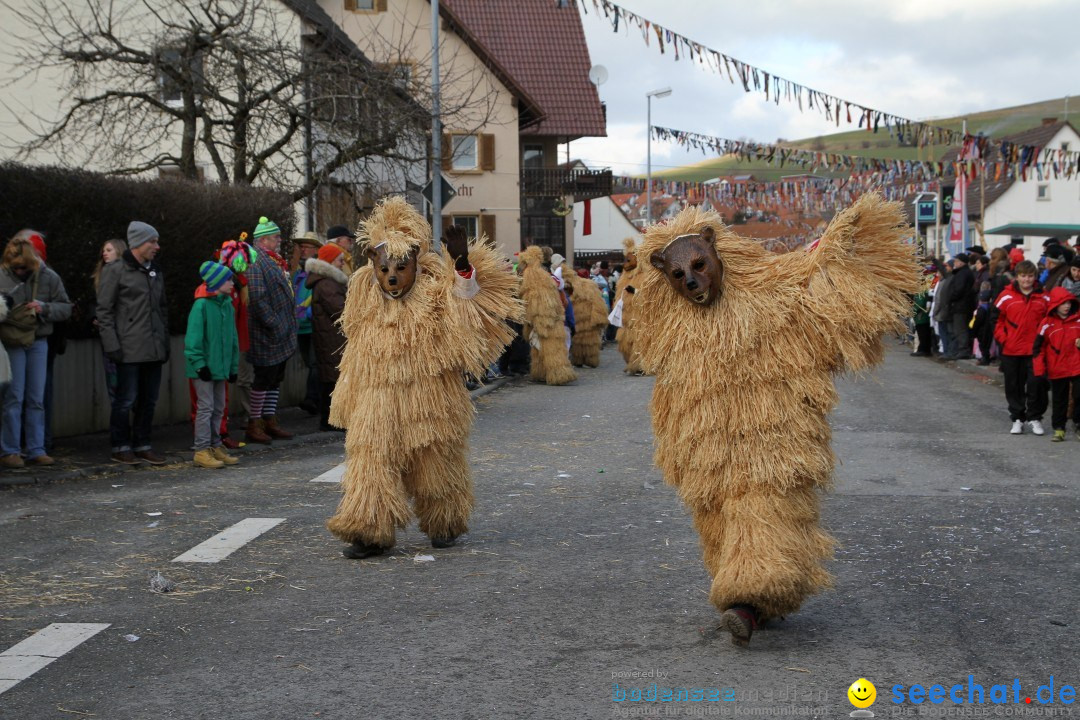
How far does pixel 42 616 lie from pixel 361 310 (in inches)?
102

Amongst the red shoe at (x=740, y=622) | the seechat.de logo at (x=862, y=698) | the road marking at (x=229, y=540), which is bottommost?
the road marking at (x=229, y=540)

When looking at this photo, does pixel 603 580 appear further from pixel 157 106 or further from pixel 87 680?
pixel 157 106

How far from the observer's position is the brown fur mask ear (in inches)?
284

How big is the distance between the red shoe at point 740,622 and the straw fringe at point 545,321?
44.1 feet

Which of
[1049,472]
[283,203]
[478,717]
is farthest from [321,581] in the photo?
[283,203]

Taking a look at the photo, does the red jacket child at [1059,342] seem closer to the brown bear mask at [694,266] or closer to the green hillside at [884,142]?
the brown bear mask at [694,266]

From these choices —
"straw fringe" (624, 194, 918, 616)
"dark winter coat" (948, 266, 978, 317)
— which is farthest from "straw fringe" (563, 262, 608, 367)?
"straw fringe" (624, 194, 918, 616)

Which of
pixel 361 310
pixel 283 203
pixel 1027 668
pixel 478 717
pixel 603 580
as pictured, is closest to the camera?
pixel 478 717

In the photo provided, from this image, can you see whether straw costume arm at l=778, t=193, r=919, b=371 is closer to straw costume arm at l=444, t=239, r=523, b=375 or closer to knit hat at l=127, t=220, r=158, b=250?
straw costume arm at l=444, t=239, r=523, b=375

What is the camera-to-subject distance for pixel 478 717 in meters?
4.47

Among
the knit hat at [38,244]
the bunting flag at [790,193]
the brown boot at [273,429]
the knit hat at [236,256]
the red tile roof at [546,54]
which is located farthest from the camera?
the red tile roof at [546,54]

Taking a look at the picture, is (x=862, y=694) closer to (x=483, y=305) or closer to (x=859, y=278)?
(x=859, y=278)

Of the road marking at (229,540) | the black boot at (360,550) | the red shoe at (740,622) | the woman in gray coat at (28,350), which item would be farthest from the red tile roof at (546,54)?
the red shoe at (740,622)

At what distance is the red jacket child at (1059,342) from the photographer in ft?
39.1
